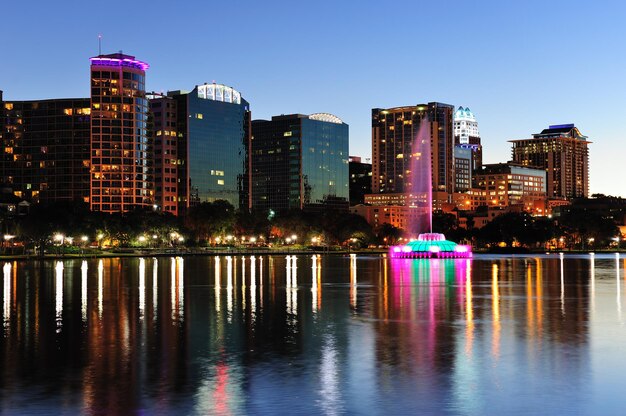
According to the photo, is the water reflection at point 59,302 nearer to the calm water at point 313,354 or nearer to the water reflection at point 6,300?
the calm water at point 313,354

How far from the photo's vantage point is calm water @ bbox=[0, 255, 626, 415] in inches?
936

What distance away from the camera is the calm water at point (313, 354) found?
2377 centimetres

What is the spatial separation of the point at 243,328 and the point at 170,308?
469 inches

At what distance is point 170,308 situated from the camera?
50938 millimetres

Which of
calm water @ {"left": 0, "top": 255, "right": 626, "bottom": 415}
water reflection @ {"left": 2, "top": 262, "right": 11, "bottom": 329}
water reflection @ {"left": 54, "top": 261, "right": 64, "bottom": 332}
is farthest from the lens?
water reflection @ {"left": 2, "top": 262, "right": 11, "bottom": 329}

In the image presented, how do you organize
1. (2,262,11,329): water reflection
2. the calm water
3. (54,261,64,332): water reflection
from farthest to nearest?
(2,262,11,329): water reflection < (54,261,64,332): water reflection < the calm water

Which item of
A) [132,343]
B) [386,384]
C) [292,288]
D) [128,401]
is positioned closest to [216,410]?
[128,401]

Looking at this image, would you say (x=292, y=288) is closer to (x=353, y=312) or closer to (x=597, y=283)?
(x=353, y=312)

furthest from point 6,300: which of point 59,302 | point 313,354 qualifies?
point 313,354

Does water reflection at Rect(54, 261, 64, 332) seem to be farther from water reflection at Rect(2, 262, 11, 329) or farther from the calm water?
water reflection at Rect(2, 262, 11, 329)

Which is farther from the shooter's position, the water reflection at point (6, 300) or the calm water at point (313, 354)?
the water reflection at point (6, 300)

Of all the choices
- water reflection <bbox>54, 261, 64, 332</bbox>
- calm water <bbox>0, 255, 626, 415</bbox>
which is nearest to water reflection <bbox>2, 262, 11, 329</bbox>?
calm water <bbox>0, 255, 626, 415</bbox>

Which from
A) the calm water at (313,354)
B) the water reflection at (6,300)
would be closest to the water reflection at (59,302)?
the calm water at (313,354)

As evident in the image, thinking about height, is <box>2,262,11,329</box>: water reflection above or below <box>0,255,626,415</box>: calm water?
above
